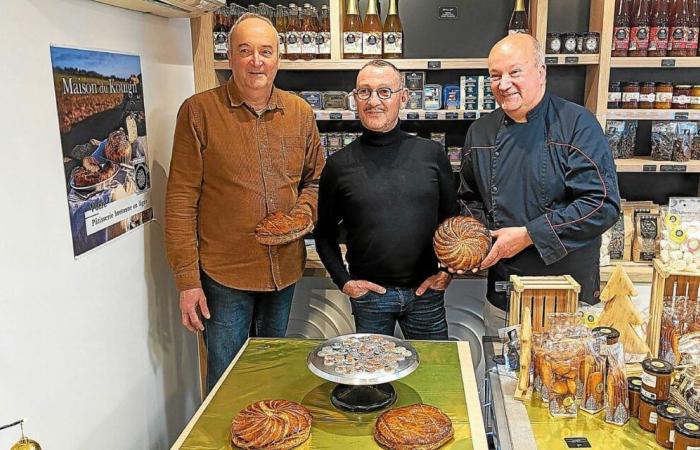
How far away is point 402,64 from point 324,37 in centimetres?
39

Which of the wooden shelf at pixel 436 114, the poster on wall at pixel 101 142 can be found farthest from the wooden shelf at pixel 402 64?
the poster on wall at pixel 101 142

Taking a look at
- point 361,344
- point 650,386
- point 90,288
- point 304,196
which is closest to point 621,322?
point 650,386

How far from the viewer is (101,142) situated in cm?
205

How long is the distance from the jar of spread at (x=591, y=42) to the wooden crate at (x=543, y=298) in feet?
4.97

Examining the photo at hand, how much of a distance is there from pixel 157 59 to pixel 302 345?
4.52 feet

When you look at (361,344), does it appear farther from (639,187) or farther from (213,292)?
(639,187)

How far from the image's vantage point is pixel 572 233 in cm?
203

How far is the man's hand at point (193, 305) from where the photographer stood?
2.28m

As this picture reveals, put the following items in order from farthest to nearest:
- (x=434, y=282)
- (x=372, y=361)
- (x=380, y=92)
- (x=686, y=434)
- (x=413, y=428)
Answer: (x=434, y=282) → (x=380, y=92) → (x=372, y=361) → (x=413, y=428) → (x=686, y=434)

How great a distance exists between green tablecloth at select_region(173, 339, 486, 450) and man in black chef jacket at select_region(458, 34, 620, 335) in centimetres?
42

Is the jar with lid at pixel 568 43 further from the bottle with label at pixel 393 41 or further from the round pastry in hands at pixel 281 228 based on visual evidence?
the round pastry in hands at pixel 281 228

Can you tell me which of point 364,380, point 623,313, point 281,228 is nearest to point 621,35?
point 623,313

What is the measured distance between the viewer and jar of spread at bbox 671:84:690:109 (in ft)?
9.31

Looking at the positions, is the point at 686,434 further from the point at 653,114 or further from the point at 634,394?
the point at 653,114
